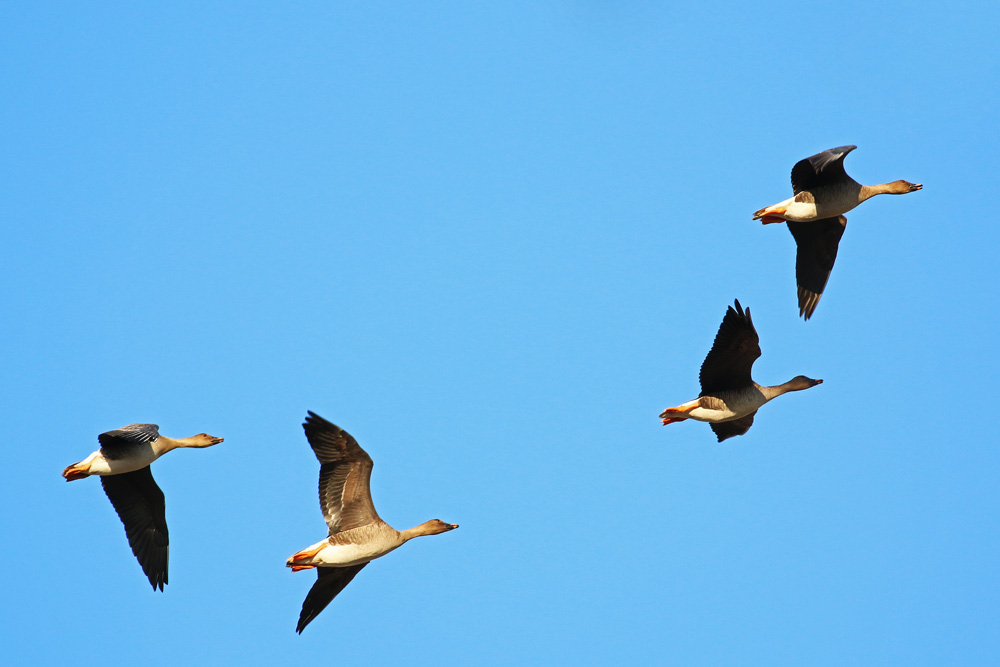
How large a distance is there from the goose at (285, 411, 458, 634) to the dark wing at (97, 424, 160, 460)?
10.7 ft

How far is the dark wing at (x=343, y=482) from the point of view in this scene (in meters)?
15.6

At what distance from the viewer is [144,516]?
19.4 metres

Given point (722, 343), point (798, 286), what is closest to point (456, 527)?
point (722, 343)

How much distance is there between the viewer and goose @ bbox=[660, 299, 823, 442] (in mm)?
16703

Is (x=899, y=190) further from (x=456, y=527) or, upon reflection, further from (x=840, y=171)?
(x=456, y=527)

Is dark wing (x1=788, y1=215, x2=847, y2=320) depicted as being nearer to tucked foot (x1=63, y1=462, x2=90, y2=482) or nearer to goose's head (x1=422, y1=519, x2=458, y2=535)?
goose's head (x1=422, y1=519, x2=458, y2=535)

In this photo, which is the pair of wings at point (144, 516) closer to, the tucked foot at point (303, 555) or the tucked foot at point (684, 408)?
the tucked foot at point (303, 555)

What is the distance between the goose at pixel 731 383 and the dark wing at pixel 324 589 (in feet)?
18.4

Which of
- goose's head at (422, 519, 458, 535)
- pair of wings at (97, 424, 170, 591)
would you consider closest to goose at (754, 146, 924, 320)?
goose's head at (422, 519, 458, 535)

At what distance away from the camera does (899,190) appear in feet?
64.1

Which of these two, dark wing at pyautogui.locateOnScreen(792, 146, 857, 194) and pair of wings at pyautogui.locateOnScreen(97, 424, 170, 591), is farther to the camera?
pair of wings at pyautogui.locateOnScreen(97, 424, 170, 591)

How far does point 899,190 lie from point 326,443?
1113 centimetres

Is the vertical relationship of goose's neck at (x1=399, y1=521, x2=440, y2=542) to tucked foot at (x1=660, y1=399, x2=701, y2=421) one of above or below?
below

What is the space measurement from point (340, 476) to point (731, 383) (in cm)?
635
